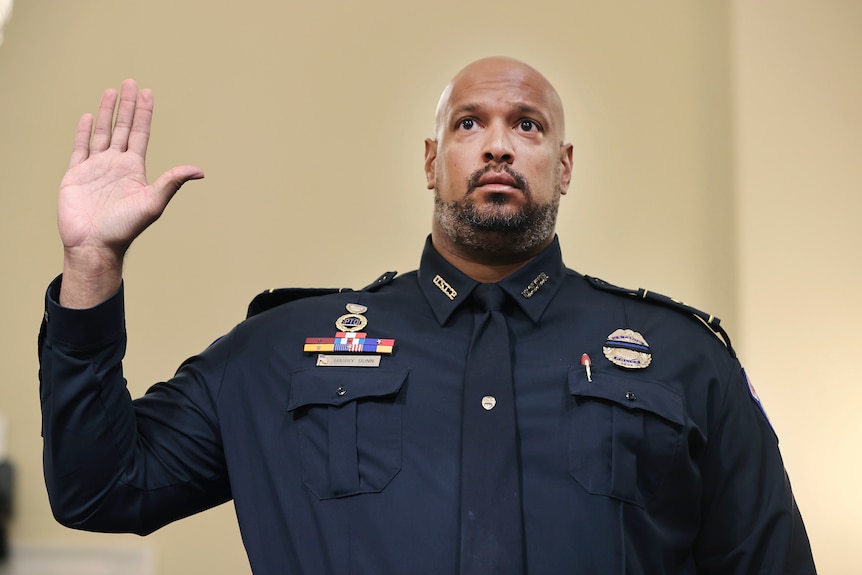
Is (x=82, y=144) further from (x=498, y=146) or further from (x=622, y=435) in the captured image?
(x=622, y=435)

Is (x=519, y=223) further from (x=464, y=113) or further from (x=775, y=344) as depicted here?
(x=775, y=344)

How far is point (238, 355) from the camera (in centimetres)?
187

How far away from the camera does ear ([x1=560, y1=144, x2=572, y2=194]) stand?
6.98 ft

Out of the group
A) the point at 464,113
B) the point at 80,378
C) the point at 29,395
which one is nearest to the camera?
the point at 80,378

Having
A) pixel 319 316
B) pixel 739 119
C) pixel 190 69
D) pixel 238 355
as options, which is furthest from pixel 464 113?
pixel 190 69

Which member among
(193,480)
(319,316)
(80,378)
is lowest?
(193,480)

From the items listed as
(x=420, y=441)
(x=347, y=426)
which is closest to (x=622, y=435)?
(x=420, y=441)

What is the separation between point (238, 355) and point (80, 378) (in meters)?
0.35

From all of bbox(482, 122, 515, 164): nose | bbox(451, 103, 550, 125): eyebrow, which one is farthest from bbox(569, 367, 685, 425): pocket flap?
bbox(451, 103, 550, 125): eyebrow

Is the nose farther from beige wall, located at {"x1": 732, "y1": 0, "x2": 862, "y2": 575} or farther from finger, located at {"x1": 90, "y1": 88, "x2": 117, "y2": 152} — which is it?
beige wall, located at {"x1": 732, "y1": 0, "x2": 862, "y2": 575}

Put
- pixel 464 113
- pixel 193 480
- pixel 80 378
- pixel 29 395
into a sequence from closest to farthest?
pixel 80 378, pixel 193 480, pixel 464 113, pixel 29 395

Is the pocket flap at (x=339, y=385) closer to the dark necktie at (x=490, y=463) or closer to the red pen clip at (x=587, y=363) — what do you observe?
the dark necktie at (x=490, y=463)

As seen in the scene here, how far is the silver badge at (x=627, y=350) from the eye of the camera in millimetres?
1792

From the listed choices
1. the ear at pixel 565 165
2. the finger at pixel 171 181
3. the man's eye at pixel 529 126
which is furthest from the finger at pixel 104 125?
the ear at pixel 565 165
